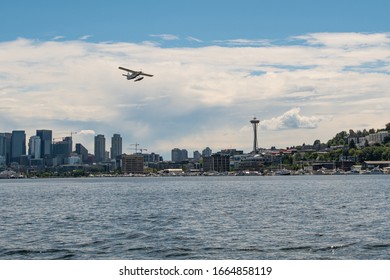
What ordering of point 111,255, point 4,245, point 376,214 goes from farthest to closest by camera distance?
point 376,214 → point 4,245 → point 111,255

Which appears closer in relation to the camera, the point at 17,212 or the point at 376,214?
the point at 376,214

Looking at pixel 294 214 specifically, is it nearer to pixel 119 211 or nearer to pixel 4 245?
pixel 119 211

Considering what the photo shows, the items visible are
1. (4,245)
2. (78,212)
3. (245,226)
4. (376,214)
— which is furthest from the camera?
(78,212)

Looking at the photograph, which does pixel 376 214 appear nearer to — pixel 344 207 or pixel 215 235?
pixel 344 207
